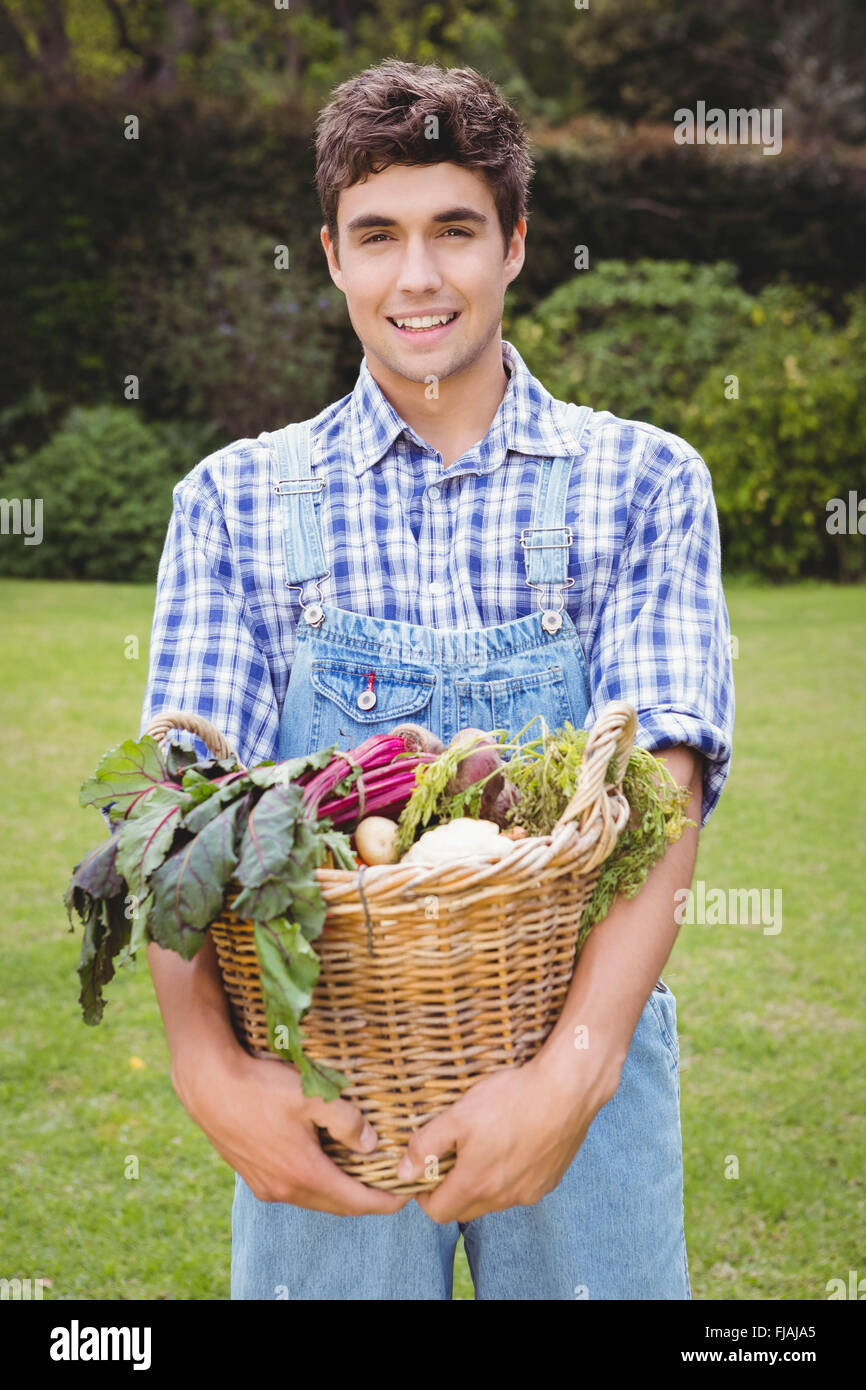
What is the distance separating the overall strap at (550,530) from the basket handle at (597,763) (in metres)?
0.46

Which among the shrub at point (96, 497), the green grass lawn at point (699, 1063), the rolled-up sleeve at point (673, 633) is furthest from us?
the shrub at point (96, 497)

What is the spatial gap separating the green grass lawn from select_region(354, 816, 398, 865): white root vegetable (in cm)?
211

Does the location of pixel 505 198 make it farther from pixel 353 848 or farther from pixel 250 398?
pixel 250 398

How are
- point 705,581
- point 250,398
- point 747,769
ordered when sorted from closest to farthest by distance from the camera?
point 705,581 → point 747,769 → point 250,398

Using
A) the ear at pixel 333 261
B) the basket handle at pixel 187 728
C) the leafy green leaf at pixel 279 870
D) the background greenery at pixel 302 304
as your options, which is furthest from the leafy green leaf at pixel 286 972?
the background greenery at pixel 302 304

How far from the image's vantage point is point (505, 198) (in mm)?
2018

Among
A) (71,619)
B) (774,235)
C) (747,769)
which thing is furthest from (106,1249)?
(774,235)

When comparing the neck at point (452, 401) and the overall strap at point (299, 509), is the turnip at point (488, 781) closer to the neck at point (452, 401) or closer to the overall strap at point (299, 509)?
the overall strap at point (299, 509)

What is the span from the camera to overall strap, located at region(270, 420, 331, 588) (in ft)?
6.46

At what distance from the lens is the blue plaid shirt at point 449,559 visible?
188 cm

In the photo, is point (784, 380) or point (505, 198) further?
point (784, 380)

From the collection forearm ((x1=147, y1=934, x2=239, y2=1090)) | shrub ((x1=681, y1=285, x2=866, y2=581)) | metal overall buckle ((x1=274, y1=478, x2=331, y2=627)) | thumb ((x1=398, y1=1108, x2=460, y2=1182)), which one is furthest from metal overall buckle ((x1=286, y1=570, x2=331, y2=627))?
shrub ((x1=681, y1=285, x2=866, y2=581))

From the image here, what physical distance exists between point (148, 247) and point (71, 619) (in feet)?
14.3

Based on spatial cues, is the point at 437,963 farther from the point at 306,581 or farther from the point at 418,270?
the point at 418,270
